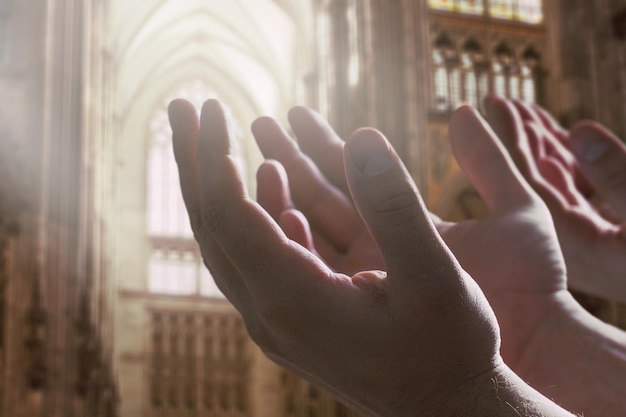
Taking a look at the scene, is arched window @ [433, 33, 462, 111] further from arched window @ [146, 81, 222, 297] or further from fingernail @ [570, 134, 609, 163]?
fingernail @ [570, 134, 609, 163]

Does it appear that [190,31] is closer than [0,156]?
No

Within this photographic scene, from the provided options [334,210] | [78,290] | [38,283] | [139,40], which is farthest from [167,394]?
[334,210]

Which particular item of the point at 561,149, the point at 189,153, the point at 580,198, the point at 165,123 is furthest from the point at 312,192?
the point at 165,123

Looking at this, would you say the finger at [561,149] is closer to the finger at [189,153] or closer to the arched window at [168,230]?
the finger at [189,153]

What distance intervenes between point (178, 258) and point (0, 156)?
17732mm

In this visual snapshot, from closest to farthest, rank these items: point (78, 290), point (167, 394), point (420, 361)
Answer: point (420, 361) < point (78, 290) < point (167, 394)

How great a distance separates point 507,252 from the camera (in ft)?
4.40

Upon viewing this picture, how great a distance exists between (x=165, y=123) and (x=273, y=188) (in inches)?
1009

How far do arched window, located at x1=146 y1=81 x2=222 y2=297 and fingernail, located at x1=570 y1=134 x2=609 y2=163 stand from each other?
2342cm

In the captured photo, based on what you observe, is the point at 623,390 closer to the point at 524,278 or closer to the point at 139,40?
the point at 524,278

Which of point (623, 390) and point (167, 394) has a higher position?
point (623, 390)

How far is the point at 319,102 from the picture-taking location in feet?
61.6

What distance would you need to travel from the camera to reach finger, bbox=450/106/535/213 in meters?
1.34

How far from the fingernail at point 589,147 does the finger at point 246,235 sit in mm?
898
